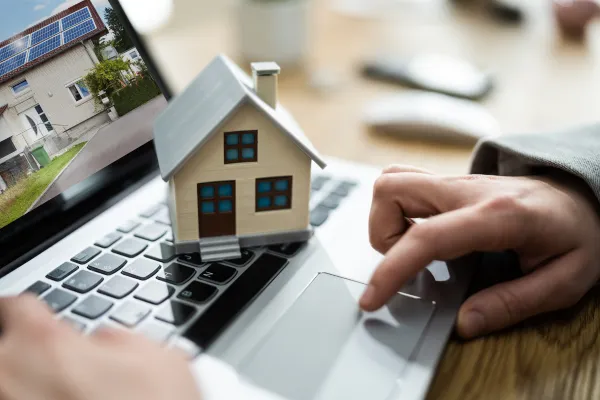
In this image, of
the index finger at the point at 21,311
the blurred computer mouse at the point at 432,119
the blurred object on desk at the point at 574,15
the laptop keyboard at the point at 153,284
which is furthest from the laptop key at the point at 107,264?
the blurred object on desk at the point at 574,15

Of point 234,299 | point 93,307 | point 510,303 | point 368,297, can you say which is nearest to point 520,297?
point 510,303

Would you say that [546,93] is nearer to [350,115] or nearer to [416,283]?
[350,115]

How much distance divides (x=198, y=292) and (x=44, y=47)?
0.27 metres

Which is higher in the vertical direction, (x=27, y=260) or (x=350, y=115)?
(x=27, y=260)

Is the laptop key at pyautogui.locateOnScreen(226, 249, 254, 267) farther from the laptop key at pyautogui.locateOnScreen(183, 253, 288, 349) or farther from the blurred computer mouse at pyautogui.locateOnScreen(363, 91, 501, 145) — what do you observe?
the blurred computer mouse at pyautogui.locateOnScreen(363, 91, 501, 145)

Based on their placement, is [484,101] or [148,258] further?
[484,101]

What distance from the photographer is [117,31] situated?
1.96 ft

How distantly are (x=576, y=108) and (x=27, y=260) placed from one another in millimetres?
828

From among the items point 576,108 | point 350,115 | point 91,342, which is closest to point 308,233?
point 91,342

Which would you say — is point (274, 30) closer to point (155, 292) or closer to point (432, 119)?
point (432, 119)

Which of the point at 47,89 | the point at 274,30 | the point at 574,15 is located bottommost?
the point at 574,15

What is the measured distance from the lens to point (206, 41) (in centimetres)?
118

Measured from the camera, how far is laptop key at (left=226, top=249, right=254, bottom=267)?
496 millimetres

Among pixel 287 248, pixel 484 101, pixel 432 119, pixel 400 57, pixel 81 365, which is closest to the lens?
pixel 81 365
